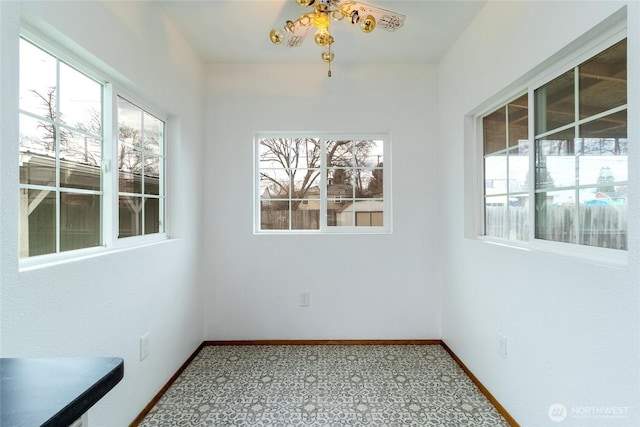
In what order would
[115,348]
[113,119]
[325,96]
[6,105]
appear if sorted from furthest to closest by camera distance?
1. [325,96]
2. [113,119]
3. [115,348]
4. [6,105]

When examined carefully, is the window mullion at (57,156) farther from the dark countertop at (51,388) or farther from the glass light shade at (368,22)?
the glass light shade at (368,22)

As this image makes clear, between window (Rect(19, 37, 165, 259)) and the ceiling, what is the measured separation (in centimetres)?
83

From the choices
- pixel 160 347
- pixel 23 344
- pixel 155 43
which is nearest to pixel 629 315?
pixel 23 344

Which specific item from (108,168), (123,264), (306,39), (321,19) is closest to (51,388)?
(123,264)

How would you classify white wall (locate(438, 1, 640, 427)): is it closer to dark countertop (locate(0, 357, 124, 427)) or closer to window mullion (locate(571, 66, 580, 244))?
window mullion (locate(571, 66, 580, 244))

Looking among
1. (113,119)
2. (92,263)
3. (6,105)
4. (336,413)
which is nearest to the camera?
(6,105)

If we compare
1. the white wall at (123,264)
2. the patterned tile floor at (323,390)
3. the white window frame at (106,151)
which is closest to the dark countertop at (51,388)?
the white wall at (123,264)

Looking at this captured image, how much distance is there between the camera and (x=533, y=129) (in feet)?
5.36

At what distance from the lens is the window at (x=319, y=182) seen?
279 centimetres

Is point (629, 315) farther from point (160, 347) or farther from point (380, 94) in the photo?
point (160, 347)

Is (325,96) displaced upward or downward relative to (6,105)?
upward

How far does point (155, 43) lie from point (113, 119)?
654 mm

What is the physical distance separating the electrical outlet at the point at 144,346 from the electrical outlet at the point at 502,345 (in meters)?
2.23

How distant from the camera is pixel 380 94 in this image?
2682 mm
